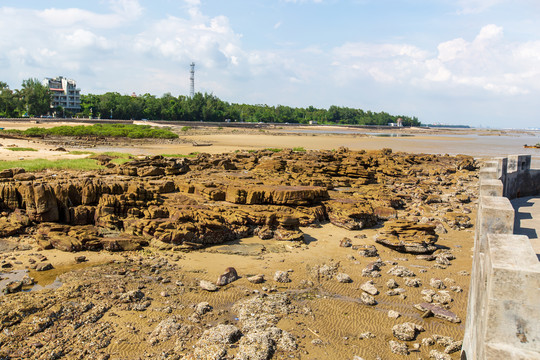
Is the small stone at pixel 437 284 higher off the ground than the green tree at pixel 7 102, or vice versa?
the green tree at pixel 7 102

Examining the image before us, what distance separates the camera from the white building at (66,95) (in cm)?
9606

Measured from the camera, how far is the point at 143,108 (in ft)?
296

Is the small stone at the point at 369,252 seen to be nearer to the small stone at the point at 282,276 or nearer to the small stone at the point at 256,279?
the small stone at the point at 282,276

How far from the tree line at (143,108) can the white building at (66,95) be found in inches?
98.8

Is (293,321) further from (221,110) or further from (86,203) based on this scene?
(221,110)

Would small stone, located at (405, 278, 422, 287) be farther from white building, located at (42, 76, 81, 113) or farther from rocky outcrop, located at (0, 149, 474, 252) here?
white building, located at (42, 76, 81, 113)

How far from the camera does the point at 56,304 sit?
5.67 metres

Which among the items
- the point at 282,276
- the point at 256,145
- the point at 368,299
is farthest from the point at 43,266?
the point at 256,145

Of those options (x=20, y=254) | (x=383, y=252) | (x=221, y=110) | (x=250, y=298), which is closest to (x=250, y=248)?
(x=250, y=298)

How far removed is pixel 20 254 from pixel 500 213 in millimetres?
8367

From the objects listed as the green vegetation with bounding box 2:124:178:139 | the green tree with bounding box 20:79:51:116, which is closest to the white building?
the green tree with bounding box 20:79:51:116

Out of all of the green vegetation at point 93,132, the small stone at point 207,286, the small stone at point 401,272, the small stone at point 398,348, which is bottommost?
the small stone at point 398,348

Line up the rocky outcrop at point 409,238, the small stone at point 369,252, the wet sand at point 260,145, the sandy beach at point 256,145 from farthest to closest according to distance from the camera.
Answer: the sandy beach at point 256,145
the wet sand at point 260,145
the rocky outcrop at point 409,238
the small stone at point 369,252

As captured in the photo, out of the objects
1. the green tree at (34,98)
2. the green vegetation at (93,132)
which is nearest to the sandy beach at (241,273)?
the green vegetation at (93,132)
